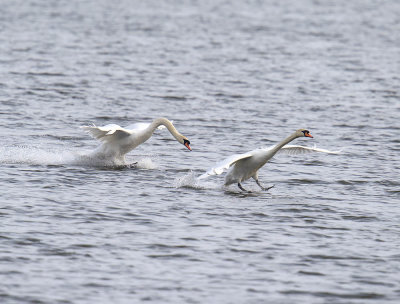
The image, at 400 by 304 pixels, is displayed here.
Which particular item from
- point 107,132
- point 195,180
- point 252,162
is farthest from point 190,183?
point 107,132

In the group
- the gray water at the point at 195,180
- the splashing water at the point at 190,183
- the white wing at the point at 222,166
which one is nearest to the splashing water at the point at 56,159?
the gray water at the point at 195,180

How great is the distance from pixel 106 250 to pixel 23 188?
439 cm

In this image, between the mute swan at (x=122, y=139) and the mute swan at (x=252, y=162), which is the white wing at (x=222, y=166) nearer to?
the mute swan at (x=252, y=162)

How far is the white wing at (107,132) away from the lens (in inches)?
783

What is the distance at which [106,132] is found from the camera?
20.3m

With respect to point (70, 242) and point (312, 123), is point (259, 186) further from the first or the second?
point (312, 123)

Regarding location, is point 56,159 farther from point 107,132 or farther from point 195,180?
point 195,180

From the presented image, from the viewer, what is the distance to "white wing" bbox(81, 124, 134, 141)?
65.3 ft

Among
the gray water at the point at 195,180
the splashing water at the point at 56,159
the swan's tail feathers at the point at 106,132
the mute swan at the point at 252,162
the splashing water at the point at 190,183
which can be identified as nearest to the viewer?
the gray water at the point at 195,180

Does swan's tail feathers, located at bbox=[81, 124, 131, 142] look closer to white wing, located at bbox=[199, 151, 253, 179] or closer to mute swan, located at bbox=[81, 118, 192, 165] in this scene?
mute swan, located at bbox=[81, 118, 192, 165]

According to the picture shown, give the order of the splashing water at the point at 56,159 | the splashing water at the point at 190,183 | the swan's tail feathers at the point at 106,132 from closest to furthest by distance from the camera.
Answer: the splashing water at the point at 190,183, the swan's tail feathers at the point at 106,132, the splashing water at the point at 56,159

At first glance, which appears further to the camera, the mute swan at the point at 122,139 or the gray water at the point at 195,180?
the mute swan at the point at 122,139

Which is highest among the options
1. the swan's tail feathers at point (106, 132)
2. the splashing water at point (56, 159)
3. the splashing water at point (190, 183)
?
the swan's tail feathers at point (106, 132)

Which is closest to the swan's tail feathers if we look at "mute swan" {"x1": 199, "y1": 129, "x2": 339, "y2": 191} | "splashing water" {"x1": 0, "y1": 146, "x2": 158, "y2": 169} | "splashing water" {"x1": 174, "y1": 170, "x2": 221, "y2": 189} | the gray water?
"splashing water" {"x1": 0, "y1": 146, "x2": 158, "y2": 169}
